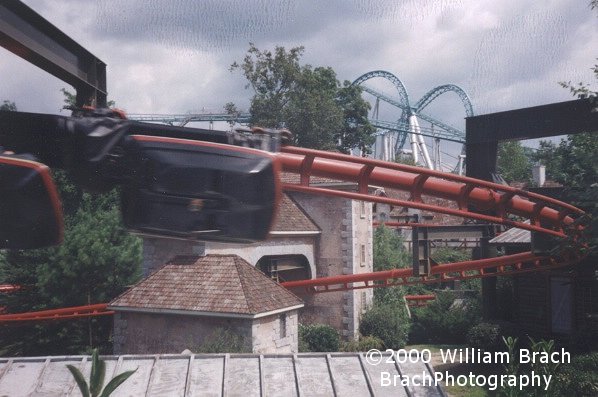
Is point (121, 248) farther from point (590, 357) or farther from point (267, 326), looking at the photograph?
point (590, 357)

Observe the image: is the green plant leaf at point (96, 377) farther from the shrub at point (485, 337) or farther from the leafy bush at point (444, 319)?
the leafy bush at point (444, 319)

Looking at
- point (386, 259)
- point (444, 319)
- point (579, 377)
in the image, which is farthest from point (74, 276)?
point (444, 319)

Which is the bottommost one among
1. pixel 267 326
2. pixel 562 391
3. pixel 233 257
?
pixel 562 391

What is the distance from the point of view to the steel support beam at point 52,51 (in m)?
2.98

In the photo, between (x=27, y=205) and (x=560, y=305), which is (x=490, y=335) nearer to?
(x=560, y=305)

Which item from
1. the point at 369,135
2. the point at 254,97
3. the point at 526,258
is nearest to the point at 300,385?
the point at 526,258

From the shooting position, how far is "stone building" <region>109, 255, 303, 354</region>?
16.5 m

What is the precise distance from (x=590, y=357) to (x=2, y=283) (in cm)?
1797

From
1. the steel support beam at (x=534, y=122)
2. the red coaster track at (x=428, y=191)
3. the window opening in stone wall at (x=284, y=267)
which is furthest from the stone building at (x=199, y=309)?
the steel support beam at (x=534, y=122)

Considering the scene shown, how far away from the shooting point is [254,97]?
85.0 feet

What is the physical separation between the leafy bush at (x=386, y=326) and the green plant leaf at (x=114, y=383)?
16.7m

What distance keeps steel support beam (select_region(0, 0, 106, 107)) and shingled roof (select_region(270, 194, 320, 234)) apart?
1896 cm

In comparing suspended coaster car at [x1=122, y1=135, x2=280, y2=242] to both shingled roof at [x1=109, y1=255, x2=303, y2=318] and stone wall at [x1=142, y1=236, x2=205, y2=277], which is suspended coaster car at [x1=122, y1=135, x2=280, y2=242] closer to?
shingled roof at [x1=109, y1=255, x2=303, y2=318]

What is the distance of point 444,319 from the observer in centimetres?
2694
